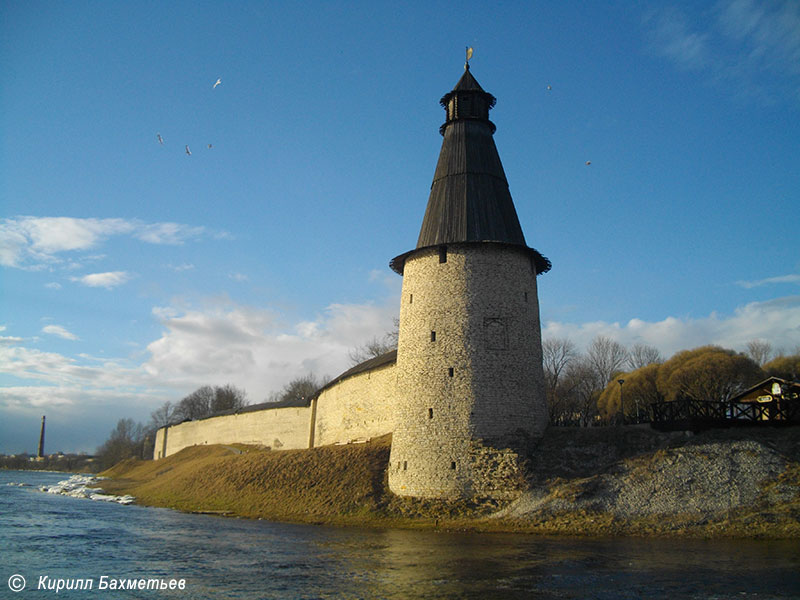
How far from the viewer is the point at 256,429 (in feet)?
138

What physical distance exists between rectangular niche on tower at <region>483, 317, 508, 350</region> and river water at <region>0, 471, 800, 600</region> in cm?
714

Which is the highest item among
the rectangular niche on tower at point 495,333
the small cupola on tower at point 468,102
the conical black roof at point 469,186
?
the small cupola on tower at point 468,102

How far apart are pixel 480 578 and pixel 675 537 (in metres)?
8.07

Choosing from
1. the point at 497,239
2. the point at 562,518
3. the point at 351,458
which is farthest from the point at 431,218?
the point at 562,518

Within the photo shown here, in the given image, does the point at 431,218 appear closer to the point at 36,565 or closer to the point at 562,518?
the point at 562,518

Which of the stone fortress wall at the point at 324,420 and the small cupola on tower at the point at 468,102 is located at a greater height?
the small cupola on tower at the point at 468,102

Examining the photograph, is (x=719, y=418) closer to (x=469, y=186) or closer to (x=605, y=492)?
(x=605, y=492)

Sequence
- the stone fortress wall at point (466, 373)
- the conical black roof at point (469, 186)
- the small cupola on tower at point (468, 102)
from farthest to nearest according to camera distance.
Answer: the small cupola on tower at point (468, 102)
the conical black roof at point (469, 186)
the stone fortress wall at point (466, 373)

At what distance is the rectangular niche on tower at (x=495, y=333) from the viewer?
75.0ft

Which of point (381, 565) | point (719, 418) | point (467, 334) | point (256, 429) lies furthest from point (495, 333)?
point (256, 429)

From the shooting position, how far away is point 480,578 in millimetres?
11930

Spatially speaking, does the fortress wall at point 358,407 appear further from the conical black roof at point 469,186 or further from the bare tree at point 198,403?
the bare tree at point 198,403

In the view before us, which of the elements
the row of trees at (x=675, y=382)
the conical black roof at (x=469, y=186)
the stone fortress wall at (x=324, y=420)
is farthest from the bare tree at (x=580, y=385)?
the conical black roof at (x=469, y=186)

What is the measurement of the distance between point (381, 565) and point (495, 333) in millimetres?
11474
